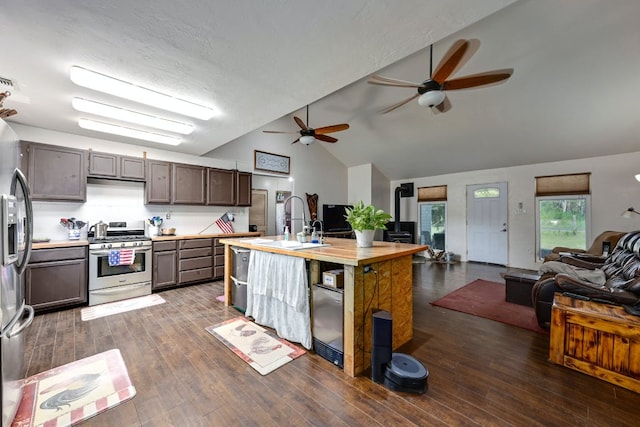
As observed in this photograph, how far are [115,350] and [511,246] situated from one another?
7696 millimetres

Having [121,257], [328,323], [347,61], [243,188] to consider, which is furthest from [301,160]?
[328,323]

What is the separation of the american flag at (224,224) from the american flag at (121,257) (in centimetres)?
168

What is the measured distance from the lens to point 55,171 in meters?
3.46

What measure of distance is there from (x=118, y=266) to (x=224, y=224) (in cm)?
193

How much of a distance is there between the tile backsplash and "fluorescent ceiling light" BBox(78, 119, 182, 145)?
929 millimetres

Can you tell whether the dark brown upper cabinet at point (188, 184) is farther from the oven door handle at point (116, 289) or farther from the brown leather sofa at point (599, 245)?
the brown leather sofa at point (599, 245)

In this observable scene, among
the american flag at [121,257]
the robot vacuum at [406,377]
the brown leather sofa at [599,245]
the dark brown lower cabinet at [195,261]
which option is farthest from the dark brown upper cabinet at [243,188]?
the brown leather sofa at [599,245]

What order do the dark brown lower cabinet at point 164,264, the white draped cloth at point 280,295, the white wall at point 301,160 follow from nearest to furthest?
the white draped cloth at point 280,295, the dark brown lower cabinet at point 164,264, the white wall at point 301,160

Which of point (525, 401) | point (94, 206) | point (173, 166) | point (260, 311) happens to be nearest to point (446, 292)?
point (525, 401)

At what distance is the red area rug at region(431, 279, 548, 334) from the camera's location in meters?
2.99

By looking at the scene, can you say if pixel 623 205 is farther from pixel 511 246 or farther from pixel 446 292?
pixel 446 292

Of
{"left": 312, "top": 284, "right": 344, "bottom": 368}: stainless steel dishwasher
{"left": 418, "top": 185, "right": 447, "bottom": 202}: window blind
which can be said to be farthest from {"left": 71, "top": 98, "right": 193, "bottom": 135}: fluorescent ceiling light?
{"left": 418, "top": 185, "right": 447, "bottom": 202}: window blind

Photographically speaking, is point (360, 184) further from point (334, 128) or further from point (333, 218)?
point (334, 128)

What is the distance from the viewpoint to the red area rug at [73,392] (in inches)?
61.1
